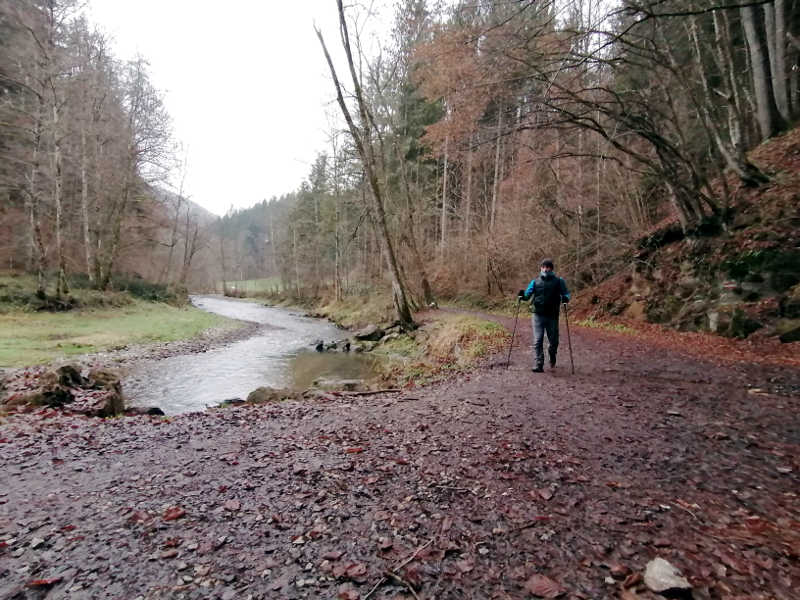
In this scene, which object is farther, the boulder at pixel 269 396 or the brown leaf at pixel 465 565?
the boulder at pixel 269 396

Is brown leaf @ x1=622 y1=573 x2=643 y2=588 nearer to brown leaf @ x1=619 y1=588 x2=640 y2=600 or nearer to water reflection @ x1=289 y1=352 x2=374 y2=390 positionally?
brown leaf @ x1=619 y1=588 x2=640 y2=600

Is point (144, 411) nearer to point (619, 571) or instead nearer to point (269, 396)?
point (269, 396)

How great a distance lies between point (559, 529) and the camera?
102 inches

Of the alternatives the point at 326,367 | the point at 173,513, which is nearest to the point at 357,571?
the point at 173,513

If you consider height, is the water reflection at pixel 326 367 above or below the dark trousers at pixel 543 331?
below

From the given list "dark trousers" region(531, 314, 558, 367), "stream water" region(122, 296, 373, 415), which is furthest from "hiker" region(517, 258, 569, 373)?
"stream water" region(122, 296, 373, 415)

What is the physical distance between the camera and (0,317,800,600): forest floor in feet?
7.33

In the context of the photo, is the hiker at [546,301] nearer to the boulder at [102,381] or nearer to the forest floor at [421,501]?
the forest floor at [421,501]

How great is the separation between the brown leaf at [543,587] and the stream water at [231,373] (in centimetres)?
783

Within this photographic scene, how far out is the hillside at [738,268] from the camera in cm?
822

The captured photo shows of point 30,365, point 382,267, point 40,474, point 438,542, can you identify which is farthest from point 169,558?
point 382,267

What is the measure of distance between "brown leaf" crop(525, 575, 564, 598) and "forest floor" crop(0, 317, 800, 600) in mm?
10

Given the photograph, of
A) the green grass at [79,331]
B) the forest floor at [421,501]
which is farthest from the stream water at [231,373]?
the forest floor at [421,501]

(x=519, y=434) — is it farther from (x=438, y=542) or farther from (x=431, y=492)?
(x=438, y=542)
